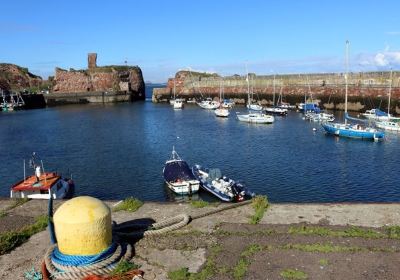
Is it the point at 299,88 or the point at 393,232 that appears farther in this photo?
the point at 299,88

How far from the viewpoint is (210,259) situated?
408 inches

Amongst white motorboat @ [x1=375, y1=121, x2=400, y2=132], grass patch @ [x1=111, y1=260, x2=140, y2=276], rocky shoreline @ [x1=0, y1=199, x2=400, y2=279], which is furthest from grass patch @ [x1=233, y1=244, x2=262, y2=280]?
white motorboat @ [x1=375, y1=121, x2=400, y2=132]

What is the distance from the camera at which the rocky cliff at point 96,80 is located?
131 m

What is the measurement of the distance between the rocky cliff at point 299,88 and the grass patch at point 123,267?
6842 cm

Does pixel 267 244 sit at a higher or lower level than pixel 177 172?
higher

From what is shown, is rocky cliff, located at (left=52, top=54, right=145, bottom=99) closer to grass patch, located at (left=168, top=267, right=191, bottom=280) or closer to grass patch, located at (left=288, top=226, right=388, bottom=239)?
grass patch, located at (left=288, top=226, right=388, bottom=239)

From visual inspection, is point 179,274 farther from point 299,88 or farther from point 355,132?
point 299,88

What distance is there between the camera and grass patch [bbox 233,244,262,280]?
956 centimetres

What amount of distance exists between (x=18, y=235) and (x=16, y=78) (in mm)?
148842

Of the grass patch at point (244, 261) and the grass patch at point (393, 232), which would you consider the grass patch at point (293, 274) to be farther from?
→ the grass patch at point (393, 232)

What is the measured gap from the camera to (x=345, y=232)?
38.5 feet

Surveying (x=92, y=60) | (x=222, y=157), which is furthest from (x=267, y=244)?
(x=92, y=60)

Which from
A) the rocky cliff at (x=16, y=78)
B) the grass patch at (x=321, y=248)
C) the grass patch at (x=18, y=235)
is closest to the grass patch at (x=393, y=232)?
the grass patch at (x=321, y=248)

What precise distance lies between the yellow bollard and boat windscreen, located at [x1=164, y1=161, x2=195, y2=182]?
57.1ft
